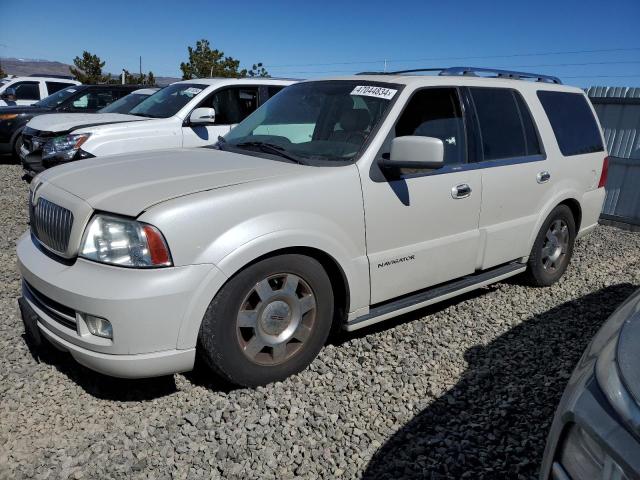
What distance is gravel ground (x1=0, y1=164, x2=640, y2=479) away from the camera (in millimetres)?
2492

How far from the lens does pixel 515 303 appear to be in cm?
456

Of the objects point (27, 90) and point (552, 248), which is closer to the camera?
point (552, 248)

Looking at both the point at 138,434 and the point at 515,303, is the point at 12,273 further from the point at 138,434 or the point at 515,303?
the point at 515,303

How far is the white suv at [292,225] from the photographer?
101 inches

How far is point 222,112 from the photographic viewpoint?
25.1 feet

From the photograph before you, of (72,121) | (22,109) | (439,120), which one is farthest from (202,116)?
(22,109)

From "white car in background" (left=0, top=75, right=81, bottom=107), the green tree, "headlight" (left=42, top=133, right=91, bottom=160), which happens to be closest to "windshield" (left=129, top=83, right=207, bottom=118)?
"headlight" (left=42, top=133, right=91, bottom=160)

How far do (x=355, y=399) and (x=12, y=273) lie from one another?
350 cm

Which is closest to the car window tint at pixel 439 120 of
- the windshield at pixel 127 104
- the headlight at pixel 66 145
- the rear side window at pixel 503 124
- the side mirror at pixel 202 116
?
the rear side window at pixel 503 124

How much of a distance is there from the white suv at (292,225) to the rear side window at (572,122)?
146mm

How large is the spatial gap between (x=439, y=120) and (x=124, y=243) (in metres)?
2.37

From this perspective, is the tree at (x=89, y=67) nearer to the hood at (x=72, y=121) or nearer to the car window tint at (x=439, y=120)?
the hood at (x=72, y=121)

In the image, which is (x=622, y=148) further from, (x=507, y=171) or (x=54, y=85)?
(x=54, y=85)

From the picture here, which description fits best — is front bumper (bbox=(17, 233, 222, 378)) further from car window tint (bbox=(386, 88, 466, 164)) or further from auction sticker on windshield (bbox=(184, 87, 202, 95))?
auction sticker on windshield (bbox=(184, 87, 202, 95))
